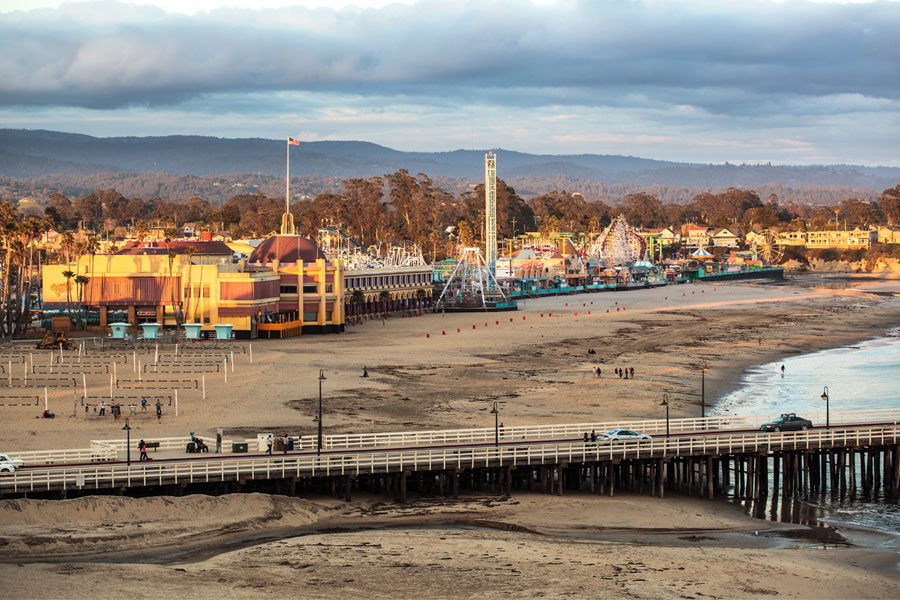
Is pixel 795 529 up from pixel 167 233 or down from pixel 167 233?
down

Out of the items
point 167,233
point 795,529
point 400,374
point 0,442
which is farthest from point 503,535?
point 167,233

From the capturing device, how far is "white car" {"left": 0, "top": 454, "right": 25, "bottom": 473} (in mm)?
39156

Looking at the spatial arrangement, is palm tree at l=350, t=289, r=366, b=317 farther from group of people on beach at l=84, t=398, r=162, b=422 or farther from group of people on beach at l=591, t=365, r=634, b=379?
group of people on beach at l=84, t=398, r=162, b=422

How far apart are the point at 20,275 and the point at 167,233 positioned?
60.0ft

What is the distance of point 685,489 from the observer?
47.1 meters

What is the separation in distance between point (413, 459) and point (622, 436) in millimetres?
9104

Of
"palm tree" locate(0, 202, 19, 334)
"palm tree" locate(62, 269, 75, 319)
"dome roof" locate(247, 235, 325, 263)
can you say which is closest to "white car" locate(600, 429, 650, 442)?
"dome roof" locate(247, 235, 325, 263)

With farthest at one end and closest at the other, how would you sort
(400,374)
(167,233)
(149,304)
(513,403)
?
1. (167,233)
2. (149,304)
3. (400,374)
4. (513,403)

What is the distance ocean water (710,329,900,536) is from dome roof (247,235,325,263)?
47163 millimetres

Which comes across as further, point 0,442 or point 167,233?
point 167,233

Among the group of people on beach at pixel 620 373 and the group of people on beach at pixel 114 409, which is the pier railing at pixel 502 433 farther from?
the group of people on beach at pixel 620 373

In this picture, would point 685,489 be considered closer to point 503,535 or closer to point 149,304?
point 503,535

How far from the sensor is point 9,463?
39500mm

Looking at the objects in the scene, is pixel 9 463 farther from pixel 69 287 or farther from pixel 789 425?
pixel 69 287
